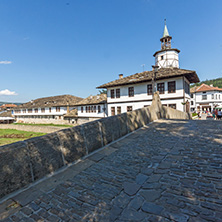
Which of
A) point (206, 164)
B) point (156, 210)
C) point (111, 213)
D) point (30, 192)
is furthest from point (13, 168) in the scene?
point (206, 164)

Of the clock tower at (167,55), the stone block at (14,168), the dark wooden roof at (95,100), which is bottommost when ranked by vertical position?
the stone block at (14,168)

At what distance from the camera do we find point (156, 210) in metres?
2.11

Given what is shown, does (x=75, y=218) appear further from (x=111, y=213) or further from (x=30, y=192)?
(x=30, y=192)

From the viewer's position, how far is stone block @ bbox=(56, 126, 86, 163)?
373cm

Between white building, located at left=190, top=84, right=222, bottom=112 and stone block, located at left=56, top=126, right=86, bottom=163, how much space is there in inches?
1719

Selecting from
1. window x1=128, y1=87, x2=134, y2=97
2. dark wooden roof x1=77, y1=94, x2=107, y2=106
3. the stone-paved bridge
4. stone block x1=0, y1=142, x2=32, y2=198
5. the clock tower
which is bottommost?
the stone-paved bridge

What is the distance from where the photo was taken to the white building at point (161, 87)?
18.3 meters

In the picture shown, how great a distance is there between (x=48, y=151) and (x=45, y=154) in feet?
0.31

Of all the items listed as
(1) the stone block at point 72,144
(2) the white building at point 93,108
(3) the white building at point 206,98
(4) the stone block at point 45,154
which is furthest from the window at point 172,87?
(3) the white building at point 206,98

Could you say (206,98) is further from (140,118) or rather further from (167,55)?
(140,118)

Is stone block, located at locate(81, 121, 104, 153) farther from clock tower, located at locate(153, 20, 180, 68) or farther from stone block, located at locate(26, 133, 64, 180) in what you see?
clock tower, located at locate(153, 20, 180, 68)

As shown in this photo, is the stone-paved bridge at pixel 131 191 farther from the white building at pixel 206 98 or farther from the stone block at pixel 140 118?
the white building at pixel 206 98

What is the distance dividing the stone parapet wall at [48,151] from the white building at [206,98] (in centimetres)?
4264

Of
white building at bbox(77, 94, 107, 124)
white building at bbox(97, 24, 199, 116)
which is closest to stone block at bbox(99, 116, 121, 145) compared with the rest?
white building at bbox(97, 24, 199, 116)
